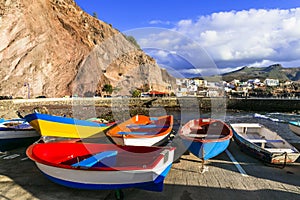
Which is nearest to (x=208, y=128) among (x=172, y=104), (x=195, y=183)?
(x=195, y=183)

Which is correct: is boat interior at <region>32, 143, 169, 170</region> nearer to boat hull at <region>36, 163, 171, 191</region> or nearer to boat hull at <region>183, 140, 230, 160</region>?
boat hull at <region>36, 163, 171, 191</region>

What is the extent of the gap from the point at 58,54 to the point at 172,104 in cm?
3102

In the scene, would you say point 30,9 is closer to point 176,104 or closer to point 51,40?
point 51,40

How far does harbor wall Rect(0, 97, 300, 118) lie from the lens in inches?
1330

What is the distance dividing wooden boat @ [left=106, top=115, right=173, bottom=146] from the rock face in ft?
56.3

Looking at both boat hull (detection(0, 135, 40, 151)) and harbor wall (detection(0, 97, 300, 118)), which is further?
harbor wall (detection(0, 97, 300, 118))

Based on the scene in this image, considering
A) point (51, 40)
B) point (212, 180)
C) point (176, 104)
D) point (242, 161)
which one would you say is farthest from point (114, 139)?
point (51, 40)

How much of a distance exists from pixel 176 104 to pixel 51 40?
33928 mm

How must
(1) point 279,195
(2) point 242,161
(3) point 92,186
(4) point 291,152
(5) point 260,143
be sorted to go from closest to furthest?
(3) point 92,186 < (1) point 279,195 < (4) point 291,152 < (2) point 242,161 < (5) point 260,143

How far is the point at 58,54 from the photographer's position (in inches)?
1989

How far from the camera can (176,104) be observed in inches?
1727

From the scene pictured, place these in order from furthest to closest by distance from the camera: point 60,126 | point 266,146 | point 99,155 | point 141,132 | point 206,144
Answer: point 141,132, point 266,146, point 60,126, point 206,144, point 99,155

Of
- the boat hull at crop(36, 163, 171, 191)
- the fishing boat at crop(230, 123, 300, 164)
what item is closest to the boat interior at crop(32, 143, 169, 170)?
the boat hull at crop(36, 163, 171, 191)

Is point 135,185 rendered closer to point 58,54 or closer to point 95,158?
point 95,158
